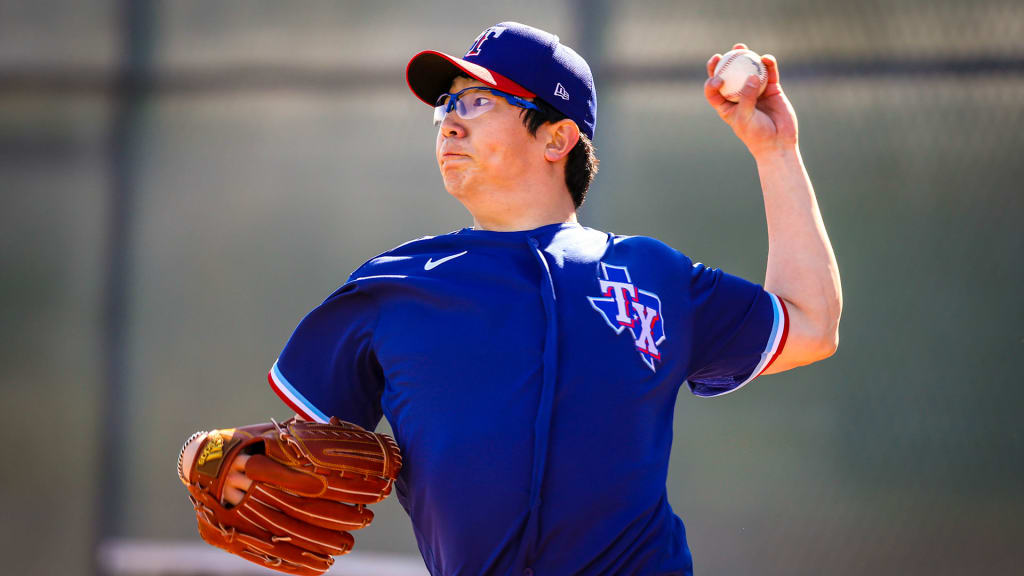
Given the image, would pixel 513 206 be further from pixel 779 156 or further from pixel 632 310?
pixel 779 156

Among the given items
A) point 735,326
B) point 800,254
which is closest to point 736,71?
point 800,254

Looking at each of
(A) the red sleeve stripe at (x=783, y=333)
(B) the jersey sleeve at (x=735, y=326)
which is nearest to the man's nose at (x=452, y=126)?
(B) the jersey sleeve at (x=735, y=326)

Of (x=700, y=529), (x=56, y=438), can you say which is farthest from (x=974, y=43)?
(x=56, y=438)

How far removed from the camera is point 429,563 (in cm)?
148

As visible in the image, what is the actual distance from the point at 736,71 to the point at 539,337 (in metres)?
0.59

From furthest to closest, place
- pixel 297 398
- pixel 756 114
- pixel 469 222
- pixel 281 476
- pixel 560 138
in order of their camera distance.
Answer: pixel 469 222
pixel 560 138
pixel 756 114
pixel 297 398
pixel 281 476

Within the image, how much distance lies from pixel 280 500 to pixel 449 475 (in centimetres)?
26

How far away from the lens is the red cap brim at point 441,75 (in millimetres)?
1629

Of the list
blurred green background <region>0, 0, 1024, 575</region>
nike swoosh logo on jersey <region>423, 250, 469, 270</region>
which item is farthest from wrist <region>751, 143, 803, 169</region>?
blurred green background <region>0, 0, 1024, 575</region>

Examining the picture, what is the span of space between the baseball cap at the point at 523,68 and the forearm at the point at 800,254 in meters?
0.39

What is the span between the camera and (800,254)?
160 centimetres

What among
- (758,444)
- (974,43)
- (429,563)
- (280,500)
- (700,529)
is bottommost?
(700,529)

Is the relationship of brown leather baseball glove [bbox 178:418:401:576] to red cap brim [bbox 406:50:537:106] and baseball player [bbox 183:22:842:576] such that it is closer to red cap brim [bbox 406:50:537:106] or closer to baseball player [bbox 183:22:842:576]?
baseball player [bbox 183:22:842:576]

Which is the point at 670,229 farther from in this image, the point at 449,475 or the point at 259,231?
the point at 449,475
